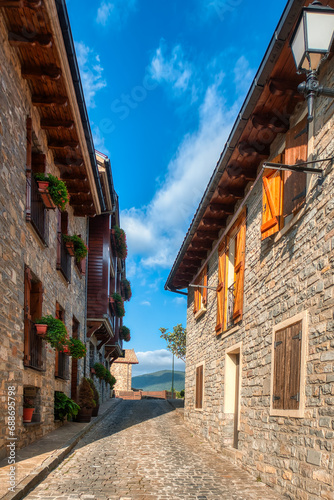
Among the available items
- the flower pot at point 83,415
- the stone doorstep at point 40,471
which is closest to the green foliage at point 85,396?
the flower pot at point 83,415

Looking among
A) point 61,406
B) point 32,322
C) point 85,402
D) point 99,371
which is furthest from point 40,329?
point 99,371

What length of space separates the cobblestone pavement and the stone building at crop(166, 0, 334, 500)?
42 centimetres

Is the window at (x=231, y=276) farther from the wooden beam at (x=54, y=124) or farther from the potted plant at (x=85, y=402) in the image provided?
the potted plant at (x=85, y=402)

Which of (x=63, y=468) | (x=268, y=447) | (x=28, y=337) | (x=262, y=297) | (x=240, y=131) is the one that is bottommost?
(x=63, y=468)

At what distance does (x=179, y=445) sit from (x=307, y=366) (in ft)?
18.7

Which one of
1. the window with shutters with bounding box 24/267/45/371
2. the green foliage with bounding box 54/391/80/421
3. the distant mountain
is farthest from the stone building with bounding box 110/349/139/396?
the distant mountain

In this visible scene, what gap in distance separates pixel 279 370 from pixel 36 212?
5.00 metres

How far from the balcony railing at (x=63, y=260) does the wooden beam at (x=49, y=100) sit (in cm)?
336

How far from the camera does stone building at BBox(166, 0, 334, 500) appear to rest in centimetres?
529

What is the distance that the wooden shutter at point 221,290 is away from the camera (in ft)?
34.2

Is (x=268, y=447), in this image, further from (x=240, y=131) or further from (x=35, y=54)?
(x=35, y=54)

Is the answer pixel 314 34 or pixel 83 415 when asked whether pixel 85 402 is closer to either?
pixel 83 415

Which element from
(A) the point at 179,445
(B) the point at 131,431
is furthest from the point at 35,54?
(B) the point at 131,431

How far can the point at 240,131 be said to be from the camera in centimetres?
742
